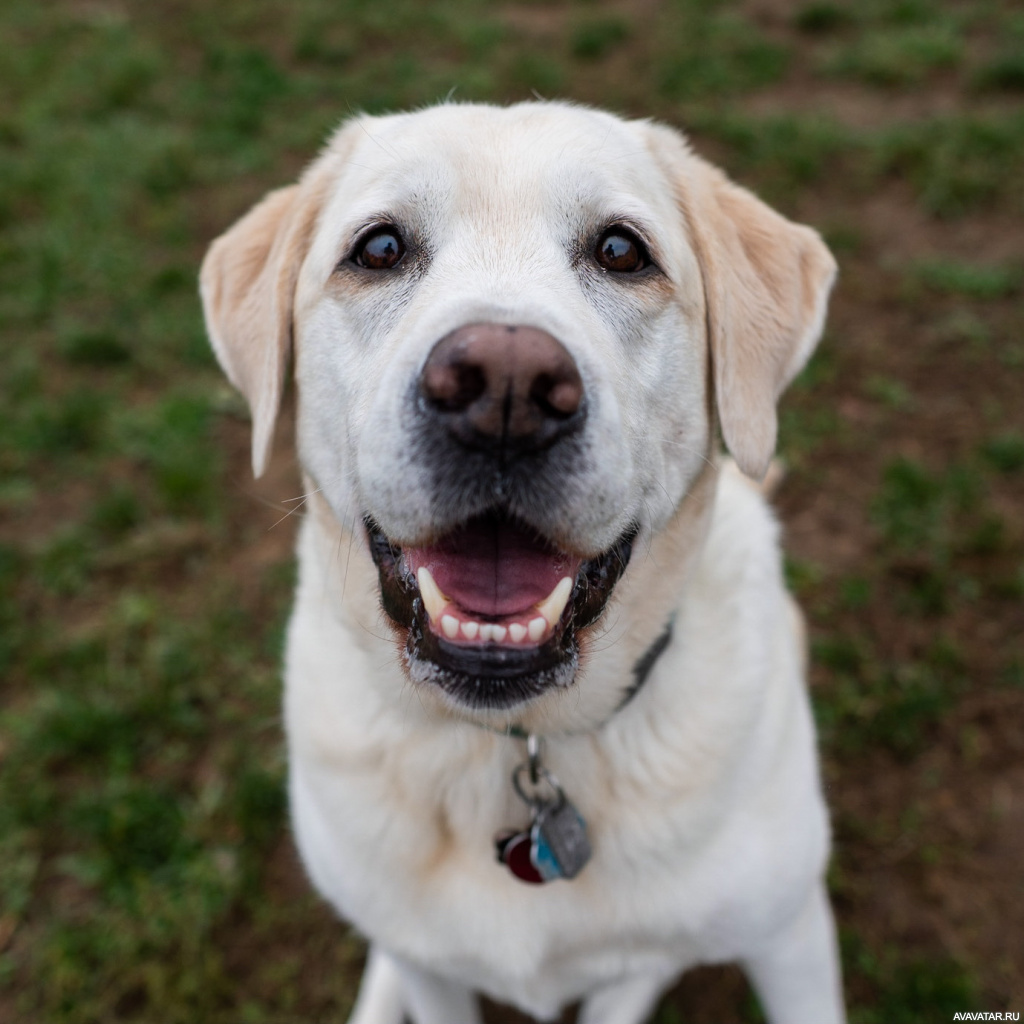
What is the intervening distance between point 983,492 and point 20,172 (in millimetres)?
6045

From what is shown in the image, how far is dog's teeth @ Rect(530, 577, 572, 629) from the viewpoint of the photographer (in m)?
1.70

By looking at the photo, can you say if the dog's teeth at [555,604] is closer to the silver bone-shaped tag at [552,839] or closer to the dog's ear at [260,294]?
the silver bone-shaped tag at [552,839]

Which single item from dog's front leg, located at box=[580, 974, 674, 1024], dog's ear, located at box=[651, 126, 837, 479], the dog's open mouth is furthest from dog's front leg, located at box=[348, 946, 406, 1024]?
dog's ear, located at box=[651, 126, 837, 479]

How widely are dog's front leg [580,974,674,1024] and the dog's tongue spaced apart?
130 cm

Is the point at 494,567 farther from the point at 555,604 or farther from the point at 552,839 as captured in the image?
the point at 552,839

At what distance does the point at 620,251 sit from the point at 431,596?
889 millimetres

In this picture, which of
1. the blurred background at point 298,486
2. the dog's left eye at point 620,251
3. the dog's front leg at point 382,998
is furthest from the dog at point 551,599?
the blurred background at point 298,486

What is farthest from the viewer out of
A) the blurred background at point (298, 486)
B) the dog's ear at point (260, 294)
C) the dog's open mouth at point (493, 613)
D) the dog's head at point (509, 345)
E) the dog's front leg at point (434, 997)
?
the blurred background at point (298, 486)

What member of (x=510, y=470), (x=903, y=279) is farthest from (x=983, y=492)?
(x=510, y=470)

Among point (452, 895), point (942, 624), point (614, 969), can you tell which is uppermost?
point (452, 895)

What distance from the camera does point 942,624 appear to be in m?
3.53

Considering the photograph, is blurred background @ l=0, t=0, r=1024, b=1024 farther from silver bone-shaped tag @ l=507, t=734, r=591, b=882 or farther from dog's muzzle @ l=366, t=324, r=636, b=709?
dog's muzzle @ l=366, t=324, r=636, b=709

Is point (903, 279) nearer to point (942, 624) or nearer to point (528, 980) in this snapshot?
point (942, 624)

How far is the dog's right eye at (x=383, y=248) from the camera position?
203cm
